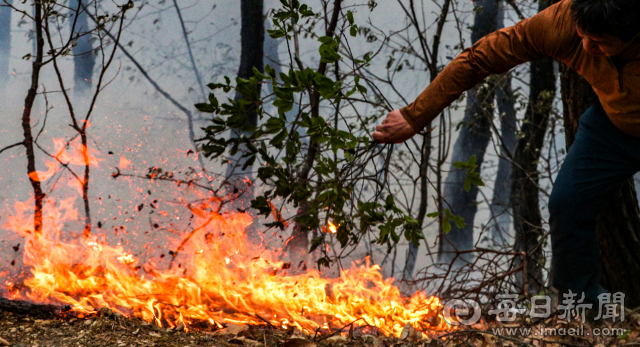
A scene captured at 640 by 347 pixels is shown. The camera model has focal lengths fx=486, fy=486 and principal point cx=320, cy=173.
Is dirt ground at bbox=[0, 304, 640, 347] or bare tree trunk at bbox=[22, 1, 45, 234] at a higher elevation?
bare tree trunk at bbox=[22, 1, 45, 234]

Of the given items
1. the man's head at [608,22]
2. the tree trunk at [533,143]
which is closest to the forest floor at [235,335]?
the man's head at [608,22]

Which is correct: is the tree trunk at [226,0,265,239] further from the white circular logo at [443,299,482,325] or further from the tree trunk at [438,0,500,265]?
the white circular logo at [443,299,482,325]

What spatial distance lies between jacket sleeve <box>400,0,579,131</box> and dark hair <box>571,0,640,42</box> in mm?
185

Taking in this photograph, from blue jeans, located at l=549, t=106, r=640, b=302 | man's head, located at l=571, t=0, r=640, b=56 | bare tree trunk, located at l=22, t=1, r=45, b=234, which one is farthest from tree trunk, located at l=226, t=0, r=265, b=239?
man's head, located at l=571, t=0, r=640, b=56

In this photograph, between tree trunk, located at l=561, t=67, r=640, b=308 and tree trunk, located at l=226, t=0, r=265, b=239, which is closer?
tree trunk, located at l=561, t=67, r=640, b=308

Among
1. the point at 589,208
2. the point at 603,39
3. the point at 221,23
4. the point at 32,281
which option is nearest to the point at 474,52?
the point at 603,39

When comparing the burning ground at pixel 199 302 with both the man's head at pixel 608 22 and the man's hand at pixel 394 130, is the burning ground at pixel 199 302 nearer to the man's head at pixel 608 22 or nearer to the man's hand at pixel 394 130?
the man's hand at pixel 394 130

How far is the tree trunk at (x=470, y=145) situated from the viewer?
445 cm

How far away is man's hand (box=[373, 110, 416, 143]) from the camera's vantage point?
1790 mm

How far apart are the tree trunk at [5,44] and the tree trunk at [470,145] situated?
140 inches

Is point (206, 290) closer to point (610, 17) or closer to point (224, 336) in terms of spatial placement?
point (224, 336)

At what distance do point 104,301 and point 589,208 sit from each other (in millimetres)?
2123

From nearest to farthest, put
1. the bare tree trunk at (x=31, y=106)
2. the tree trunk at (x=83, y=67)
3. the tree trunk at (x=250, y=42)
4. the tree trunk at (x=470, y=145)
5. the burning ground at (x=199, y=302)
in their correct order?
the burning ground at (x=199, y=302)
the bare tree trunk at (x=31, y=106)
the tree trunk at (x=83, y=67)
the tree trunk at (x=250, y=42)
the tree trunk at (x=470, y=145)

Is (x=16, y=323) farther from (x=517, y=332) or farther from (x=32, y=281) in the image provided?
(x=517, y=332)
